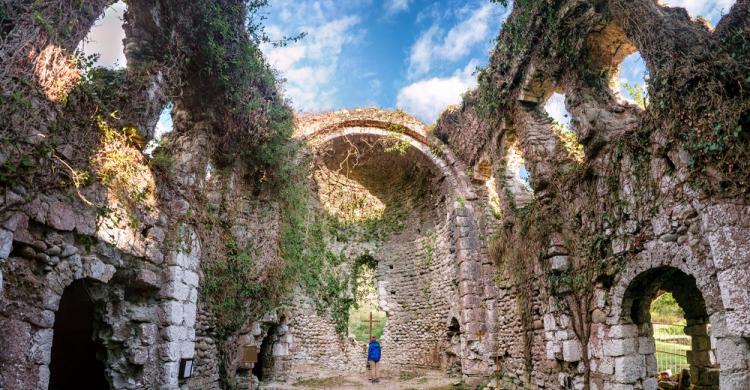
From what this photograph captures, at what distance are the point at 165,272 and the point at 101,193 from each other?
158 cm

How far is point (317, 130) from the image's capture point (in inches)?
468

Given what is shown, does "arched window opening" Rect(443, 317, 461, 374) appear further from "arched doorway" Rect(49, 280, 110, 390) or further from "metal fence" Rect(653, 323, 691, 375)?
"arched doorway" Rect(49, 280, 110, 390)

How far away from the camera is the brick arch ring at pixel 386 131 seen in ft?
38.7

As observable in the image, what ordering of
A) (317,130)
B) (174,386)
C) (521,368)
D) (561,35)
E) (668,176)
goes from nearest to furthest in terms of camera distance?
1. (668,176)
2. (174,386)
3. (561,35)
4. (521,368)
5. (317,130)

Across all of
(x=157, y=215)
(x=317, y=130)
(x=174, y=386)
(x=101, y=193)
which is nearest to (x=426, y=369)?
(x=317, y=130)

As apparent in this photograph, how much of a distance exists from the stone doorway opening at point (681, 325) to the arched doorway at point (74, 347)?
298 inches

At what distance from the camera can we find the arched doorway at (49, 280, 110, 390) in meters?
6.72

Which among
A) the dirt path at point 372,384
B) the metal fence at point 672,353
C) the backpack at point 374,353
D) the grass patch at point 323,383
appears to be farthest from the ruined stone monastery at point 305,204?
the metal fence at point 672,353

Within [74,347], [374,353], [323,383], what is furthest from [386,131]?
[74,347]

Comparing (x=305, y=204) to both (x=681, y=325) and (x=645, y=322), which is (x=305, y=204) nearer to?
(x=645, y=322)

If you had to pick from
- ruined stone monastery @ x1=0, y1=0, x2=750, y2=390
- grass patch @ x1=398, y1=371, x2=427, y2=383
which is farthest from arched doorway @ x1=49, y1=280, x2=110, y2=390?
grass patch @ x1=398, y1=371, x2=427, y2=383

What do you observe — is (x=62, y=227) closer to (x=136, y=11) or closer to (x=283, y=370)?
(x=136, y=11)

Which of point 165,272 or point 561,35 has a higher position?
point 561,35

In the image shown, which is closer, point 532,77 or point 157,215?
point 157,215
